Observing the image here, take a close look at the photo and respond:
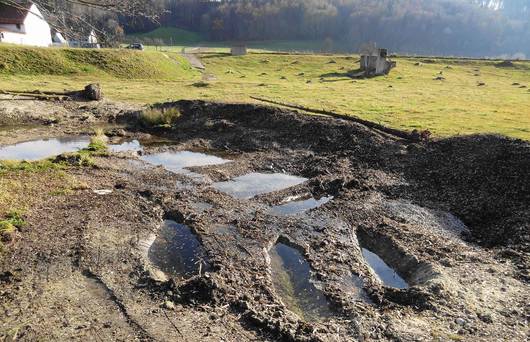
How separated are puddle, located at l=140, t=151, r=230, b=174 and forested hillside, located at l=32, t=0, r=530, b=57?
4490 inches

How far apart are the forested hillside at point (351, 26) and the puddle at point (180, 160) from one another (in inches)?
4490

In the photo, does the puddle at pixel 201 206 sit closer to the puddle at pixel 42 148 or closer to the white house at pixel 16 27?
the puddle at pixel 42 148

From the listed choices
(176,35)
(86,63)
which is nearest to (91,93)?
(86,63)

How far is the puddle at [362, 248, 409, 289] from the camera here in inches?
404

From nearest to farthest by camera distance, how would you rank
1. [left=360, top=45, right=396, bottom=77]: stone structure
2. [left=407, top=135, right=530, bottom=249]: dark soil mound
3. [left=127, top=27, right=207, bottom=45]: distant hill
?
[left=407, top=135, right=530, bottom=249]: dark soil mound < [left=360, top=45, right=396, bottom=77]: stone structure < [left=127, top=27, right=207, bottom=45]: distant hill

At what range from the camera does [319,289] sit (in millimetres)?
9664

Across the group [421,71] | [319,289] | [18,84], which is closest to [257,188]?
[319,289]

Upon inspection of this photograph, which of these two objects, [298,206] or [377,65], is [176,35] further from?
[298,206]

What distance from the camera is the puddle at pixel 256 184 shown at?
15.5 meters

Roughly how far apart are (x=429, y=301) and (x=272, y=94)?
24205mm

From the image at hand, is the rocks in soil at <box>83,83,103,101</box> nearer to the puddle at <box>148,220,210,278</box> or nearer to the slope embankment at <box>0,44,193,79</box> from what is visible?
the slope embankment at <box>0,44,193,79</box>

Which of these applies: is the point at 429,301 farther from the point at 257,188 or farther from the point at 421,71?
the point at 421,71

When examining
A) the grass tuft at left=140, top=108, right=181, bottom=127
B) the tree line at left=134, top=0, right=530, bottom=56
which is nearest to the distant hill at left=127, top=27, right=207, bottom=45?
the tree line at left=134, top=0, right=530, bottom=56

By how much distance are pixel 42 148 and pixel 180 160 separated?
6.70 metres
